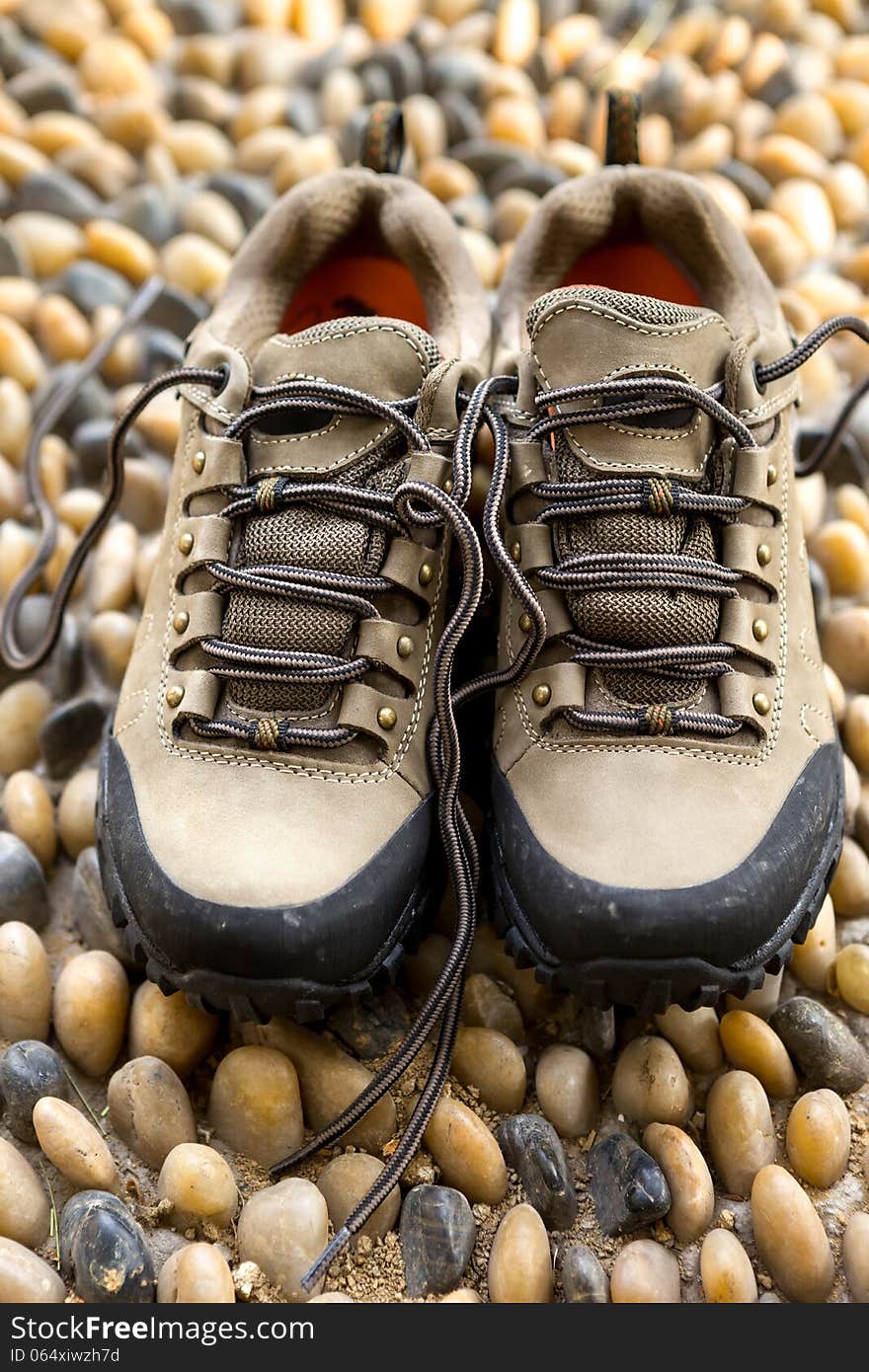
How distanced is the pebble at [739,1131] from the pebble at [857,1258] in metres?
0.05

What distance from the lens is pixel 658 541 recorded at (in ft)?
2.22

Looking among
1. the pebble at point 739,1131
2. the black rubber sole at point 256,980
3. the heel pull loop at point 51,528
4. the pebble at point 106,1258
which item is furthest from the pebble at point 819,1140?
the heel pull loop at point 51,528

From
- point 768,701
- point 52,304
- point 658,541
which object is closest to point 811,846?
point 768,701

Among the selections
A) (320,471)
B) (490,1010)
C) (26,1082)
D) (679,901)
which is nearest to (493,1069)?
(490,1010)

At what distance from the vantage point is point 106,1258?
20.7 inches

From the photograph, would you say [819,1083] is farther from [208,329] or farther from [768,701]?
[208,329]

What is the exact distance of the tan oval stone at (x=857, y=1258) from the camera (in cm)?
54

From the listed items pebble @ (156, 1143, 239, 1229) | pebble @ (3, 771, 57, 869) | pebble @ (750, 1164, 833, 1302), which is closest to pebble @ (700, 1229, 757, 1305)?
pebble @ (750, 1164, 833, 1302)

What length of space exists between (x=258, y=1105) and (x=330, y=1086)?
39 millimetres

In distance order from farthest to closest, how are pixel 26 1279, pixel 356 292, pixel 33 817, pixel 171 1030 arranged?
pixel 356 292 < pixel 33 817 < pixel 171 1030 < pixel 26 1279

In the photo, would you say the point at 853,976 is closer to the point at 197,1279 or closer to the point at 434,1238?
the point at 434,1238

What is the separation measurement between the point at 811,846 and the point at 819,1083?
0.13 meters

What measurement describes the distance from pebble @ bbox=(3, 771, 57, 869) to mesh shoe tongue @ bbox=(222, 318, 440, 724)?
167mm

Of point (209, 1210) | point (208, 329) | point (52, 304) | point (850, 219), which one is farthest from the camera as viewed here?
point (850, 219)
